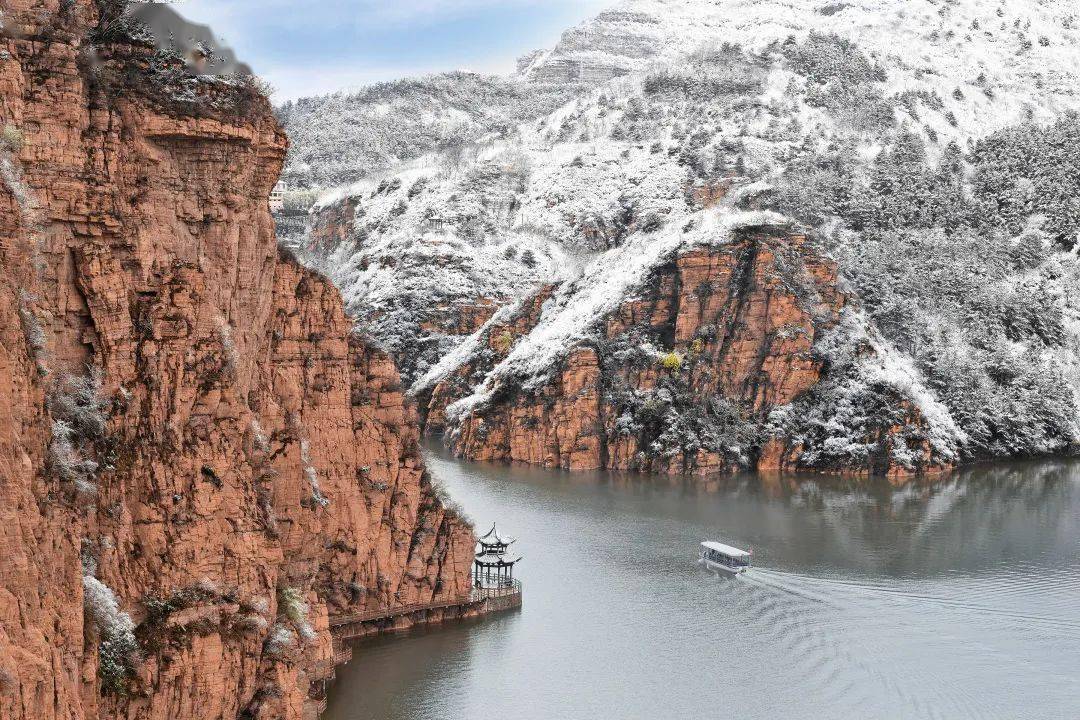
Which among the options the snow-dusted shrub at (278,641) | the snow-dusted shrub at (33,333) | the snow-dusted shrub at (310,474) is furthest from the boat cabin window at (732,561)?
the snow-dusted shrub at (33,333)

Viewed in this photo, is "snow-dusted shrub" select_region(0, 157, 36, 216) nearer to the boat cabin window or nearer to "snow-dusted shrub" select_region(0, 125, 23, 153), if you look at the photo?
"snow-dusted shrub" select_region(0, 125, 23, 153)

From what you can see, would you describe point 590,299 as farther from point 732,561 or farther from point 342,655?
point 342,655

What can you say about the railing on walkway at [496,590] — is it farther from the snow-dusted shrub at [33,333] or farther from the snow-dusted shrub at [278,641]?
the snow-dusted shrub at [33,333]

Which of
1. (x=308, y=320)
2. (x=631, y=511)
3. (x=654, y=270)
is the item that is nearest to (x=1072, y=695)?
(x=308, y=320)

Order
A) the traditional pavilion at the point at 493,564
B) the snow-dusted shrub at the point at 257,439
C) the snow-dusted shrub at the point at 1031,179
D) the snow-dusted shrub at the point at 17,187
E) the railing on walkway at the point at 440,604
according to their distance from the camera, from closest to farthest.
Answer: the snow-dusted shrub at the point at 17,187, the snow-dusted shrub at the point at 257,439, the railing on walkway at the point at 440,604, the traditional pavilion at the point at 493,564, the snow-dusted shrub at the point at 1031,179

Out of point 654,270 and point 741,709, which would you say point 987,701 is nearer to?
point 741,709

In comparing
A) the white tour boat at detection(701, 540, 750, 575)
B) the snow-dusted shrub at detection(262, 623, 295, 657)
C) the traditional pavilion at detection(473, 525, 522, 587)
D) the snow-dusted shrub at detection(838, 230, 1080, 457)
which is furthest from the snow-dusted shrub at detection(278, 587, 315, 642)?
the snow-dusted shrub at detection(838, 230, 1080, 457)
